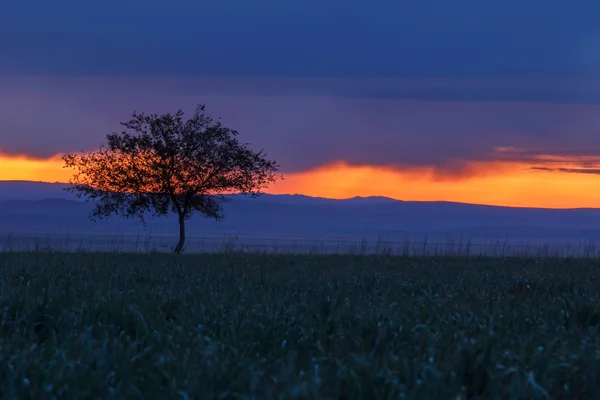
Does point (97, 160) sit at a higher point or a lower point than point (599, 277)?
higher

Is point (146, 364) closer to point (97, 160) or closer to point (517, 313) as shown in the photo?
point (517, 313)

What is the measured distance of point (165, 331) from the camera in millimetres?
7898

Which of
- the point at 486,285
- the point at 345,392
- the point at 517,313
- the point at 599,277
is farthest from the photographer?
the point at 599,277

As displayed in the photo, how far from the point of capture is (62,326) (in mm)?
8258

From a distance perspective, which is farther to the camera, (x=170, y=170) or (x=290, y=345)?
(x=170, y=170)

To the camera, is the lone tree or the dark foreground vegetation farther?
the lone tree

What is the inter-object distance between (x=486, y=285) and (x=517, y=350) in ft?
23.7

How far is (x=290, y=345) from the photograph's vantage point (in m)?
7.11

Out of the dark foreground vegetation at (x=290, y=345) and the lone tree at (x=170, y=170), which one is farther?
the lone tree at (x=170, y=170)

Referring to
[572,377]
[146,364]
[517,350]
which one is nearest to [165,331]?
[146,364]

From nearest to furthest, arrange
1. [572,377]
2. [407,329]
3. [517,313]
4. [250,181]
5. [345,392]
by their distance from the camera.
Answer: [345,392] → [572,377] → [407,329] → [517,313] → [250,181]

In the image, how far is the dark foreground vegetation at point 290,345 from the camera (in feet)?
17.4

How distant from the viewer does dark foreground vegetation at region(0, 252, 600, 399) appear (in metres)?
5.30

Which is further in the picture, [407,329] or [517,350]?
[407,329]
